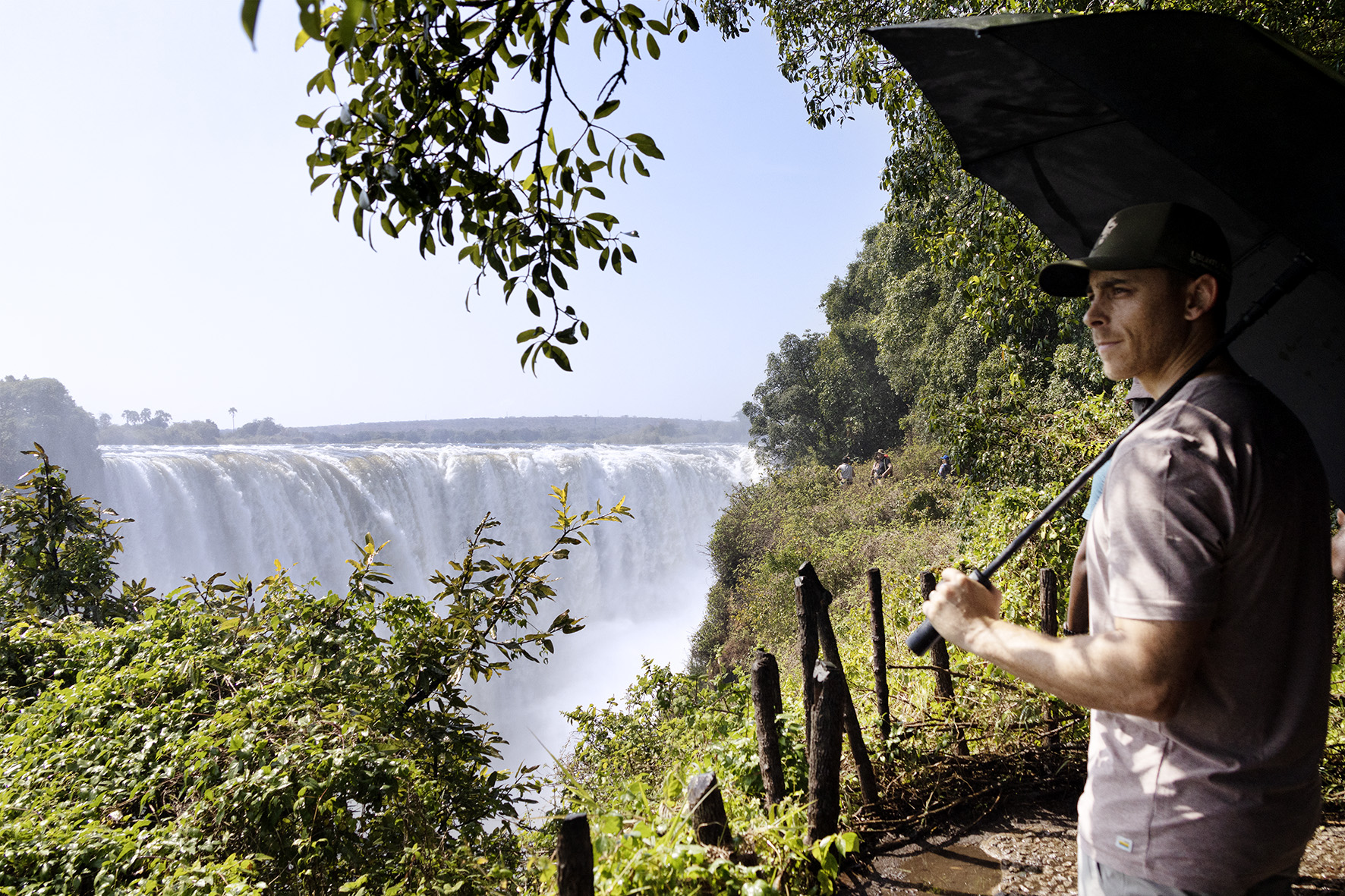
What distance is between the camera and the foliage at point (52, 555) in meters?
4.52

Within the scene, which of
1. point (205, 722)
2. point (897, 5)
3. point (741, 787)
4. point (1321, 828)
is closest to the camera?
point (205, 722)

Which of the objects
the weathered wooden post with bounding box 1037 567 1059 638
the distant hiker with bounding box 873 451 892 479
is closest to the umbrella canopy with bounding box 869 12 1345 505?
the weathered wooden post with bounding box 1037 567 1059 638

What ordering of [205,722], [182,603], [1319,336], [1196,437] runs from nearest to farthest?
1. [1196,437]
2. [1319,336]
3. [205,722]
4. [182,603]

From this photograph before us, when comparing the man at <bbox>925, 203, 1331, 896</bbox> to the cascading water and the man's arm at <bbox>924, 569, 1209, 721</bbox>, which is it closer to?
the man's arm at <bbox>924, 569, 1209, 721</bbox>

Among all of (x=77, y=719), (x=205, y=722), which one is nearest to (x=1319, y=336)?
(x=205, y=722)

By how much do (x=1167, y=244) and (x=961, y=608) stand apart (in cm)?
62

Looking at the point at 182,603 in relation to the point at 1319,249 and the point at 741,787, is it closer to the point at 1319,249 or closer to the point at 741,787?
the point at 741,787

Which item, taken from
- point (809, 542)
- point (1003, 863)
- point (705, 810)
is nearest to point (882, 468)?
point (809, 542)

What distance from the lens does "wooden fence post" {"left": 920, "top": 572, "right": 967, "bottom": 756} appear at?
3.15 metres

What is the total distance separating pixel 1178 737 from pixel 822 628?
1.70 metres

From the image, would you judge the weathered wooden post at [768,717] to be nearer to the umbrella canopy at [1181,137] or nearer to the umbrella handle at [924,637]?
the umbrella handle at [924,637]

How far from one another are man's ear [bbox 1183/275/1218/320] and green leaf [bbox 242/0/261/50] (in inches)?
47.4

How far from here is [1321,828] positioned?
103 inches

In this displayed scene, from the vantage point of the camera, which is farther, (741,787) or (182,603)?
(182,603)
